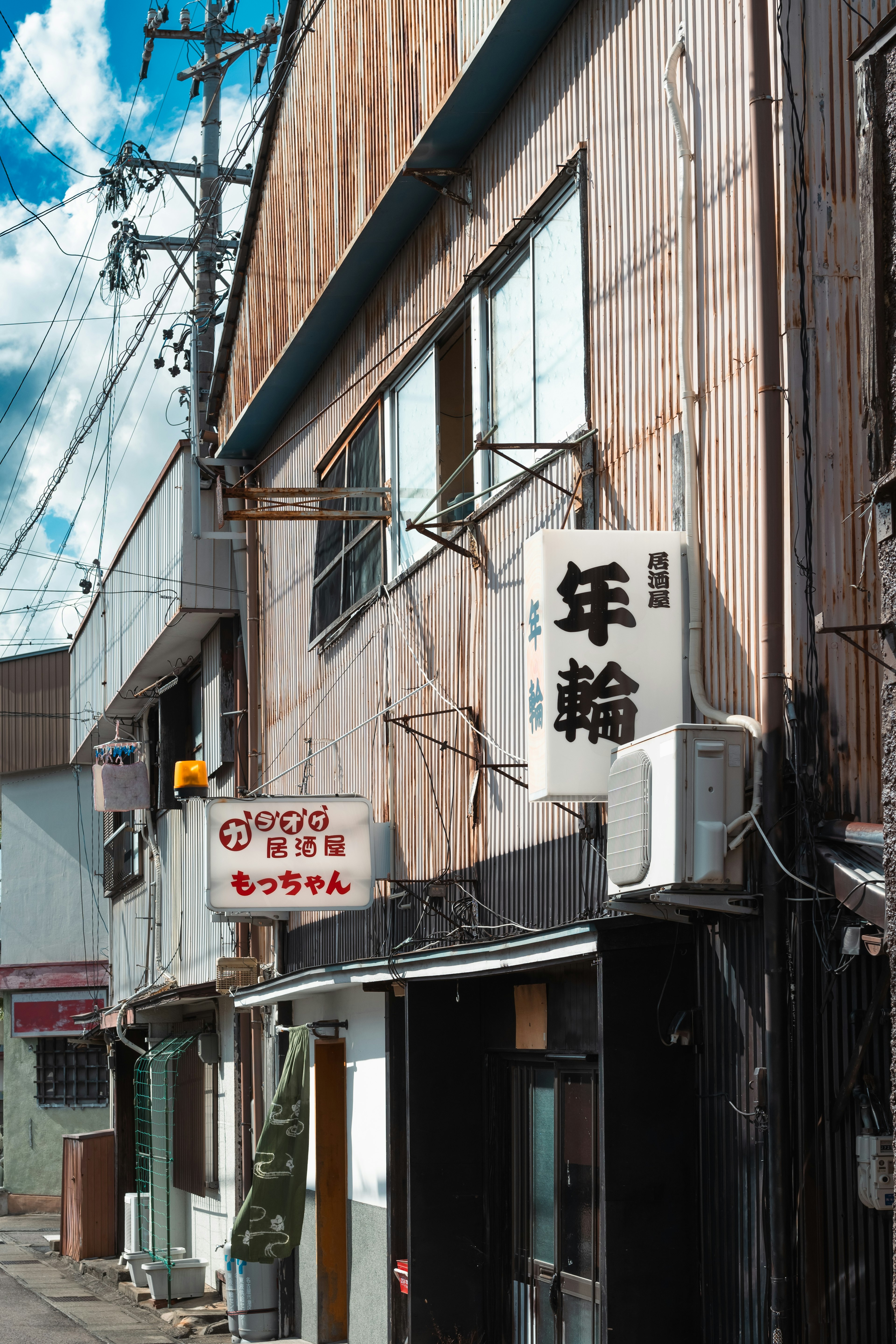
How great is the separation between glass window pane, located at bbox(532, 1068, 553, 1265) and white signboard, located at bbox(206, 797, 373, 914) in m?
2.43

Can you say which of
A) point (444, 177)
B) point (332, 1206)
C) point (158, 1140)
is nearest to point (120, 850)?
point (158, 1140)

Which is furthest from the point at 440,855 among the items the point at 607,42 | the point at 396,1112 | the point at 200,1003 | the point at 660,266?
the point at 200,1003

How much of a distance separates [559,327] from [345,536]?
5112 mm

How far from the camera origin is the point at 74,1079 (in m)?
31.7

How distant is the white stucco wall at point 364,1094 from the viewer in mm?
13289

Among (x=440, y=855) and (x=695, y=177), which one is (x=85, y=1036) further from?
(x=695, y=177)

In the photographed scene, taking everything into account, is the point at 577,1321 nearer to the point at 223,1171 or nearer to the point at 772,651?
the point at 772,651

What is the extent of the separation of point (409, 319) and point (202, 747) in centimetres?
989

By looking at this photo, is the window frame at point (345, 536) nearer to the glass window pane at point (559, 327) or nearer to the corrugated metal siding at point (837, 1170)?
the glass window pane at point (559, 327)

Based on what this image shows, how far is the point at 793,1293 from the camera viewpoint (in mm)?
6695

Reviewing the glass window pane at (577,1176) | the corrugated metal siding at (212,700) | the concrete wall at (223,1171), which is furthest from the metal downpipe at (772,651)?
the corrugated metal siding at (212,700)

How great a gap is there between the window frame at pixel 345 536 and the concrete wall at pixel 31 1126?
63.2 ft

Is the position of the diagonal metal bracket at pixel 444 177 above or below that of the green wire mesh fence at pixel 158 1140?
above

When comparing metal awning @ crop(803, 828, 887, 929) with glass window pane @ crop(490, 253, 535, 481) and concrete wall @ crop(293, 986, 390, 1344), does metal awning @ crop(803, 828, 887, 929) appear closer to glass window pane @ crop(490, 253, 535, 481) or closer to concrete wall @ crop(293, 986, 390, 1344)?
glass window pane @ crop(490, 253, 535, 481)
